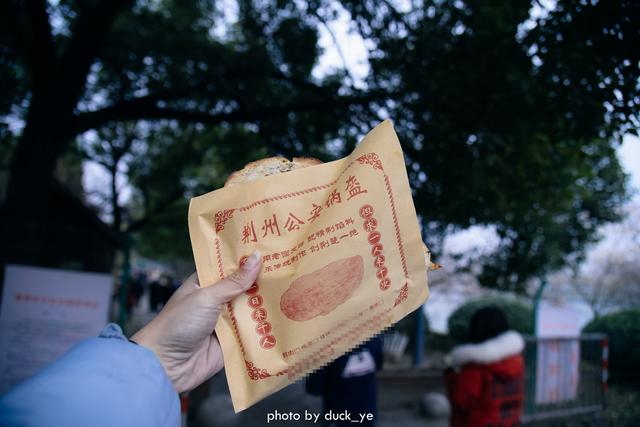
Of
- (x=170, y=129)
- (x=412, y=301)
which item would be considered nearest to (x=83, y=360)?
(x=412, y=301)

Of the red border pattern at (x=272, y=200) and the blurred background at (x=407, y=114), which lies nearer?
the red border pattern at (x=272, y=200)

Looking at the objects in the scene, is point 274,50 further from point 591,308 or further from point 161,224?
point 161,224

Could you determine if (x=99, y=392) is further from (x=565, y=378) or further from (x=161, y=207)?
(x=161, y=207)

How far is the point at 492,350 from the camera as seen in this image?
3.67m

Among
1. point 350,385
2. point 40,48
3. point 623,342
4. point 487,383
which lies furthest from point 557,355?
point 40,48

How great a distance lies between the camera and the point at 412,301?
4.33ft

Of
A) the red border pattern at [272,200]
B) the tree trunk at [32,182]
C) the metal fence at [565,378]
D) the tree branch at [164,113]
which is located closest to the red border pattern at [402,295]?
the red border pattern at [272,200]

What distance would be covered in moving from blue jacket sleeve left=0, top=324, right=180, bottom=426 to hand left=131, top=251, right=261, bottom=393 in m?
0.09

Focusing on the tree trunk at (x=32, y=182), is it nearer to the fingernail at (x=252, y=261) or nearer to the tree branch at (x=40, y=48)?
the tree branch at (x=40, y=48)

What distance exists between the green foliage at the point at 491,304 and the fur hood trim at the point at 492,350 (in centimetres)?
591

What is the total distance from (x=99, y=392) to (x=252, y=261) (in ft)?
1.57

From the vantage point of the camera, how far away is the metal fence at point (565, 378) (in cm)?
622

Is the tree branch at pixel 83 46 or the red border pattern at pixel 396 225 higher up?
the tree branch at pixel 83 46

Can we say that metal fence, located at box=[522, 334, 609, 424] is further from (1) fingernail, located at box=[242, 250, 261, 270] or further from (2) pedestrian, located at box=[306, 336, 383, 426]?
(1) fingernail, located at box=[242, 250, 261, 270]
